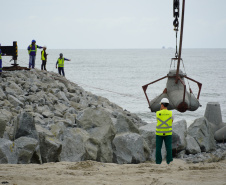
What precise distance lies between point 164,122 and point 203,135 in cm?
642

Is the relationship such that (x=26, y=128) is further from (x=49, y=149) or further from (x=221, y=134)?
(x=221, y=134)

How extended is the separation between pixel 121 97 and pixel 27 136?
89.2 feet

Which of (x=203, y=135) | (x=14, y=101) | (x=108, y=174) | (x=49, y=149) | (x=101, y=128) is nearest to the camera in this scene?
(x=108, y=174)

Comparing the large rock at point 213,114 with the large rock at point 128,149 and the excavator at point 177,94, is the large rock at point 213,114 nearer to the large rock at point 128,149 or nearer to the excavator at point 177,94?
the excavator at point 177,94

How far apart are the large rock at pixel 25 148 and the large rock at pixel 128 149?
8.30 ft

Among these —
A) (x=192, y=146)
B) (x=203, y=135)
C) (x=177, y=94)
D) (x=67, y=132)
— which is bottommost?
(x=192, y=146)

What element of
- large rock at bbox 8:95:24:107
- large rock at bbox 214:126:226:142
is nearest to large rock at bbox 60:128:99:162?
large rock at bbox 8:95:24:107

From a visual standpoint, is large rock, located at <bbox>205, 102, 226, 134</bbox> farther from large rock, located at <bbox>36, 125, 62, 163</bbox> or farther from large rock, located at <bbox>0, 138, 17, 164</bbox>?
large rock, located at <bbox>0, 138, 17, 164</bbox>

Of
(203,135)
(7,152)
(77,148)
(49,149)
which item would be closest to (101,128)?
(77,148)

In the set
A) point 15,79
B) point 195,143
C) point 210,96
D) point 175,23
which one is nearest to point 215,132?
point 195,143

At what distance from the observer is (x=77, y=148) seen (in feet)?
29.4

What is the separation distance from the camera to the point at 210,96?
3778cm

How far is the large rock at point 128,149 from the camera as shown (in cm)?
975

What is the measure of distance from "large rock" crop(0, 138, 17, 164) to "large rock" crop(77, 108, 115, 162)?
245 cm
